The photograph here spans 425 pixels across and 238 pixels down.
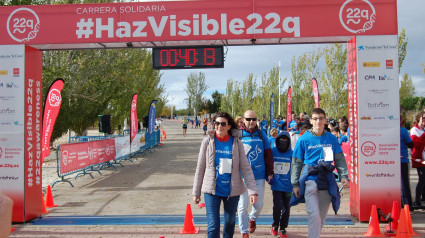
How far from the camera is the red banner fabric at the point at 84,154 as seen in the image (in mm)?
10836

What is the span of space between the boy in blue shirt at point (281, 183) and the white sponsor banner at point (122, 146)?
10476mm

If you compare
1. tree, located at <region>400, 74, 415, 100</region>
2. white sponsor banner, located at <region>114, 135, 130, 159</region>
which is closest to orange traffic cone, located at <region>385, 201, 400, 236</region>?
white sponsor banner, located at <region>114, 135, 130, 159</region>

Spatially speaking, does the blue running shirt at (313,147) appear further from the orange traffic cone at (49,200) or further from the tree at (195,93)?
the tree at (195,93)

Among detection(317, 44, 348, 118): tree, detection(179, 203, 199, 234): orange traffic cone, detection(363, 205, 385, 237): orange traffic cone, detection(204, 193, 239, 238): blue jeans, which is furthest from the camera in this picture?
detection(317, 44, 348, 118): tree

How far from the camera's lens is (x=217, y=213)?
4.36 metres

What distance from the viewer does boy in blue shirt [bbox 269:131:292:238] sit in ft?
18.7

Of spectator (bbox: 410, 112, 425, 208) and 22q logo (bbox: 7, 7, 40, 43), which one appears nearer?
22q logo (bbox: 7, 7, 40, 43)

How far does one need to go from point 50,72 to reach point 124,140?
166 inches

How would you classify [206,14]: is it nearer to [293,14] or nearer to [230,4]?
[230,4]

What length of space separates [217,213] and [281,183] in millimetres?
1678

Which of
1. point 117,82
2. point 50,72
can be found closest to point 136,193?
point 50,72

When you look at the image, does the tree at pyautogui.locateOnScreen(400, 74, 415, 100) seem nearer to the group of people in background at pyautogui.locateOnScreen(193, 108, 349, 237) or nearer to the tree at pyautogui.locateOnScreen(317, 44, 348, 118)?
the tree at pyautogui.locateOnScreen(317, 44, 348, 118)

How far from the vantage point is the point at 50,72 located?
48.8 feet

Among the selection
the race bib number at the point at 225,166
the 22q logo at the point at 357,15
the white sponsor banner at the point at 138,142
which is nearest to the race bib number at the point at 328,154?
the race bib number at the point at 225,166
